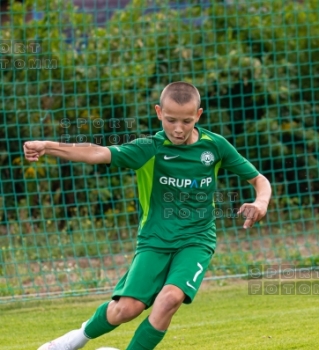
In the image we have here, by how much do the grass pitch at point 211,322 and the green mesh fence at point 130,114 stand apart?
0.77 m

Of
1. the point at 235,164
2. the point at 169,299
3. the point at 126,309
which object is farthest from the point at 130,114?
the point at 169,299

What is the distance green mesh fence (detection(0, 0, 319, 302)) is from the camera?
30.2ft

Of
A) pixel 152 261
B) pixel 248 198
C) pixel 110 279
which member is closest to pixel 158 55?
pixel 248 198

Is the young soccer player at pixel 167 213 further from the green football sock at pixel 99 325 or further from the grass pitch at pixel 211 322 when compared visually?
the grass pitch at pixel 211 322

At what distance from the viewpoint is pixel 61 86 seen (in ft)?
30.9

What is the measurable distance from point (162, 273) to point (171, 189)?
0.49 m

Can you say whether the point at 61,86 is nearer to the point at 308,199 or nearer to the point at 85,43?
the point at 85,43

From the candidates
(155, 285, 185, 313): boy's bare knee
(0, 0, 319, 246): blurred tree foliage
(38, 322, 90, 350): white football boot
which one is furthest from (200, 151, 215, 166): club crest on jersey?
(0, 0, 319, 246): blurred tree foliage

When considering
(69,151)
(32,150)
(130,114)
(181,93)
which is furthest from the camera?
(130,114)

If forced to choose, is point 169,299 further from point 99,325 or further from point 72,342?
point 72,342

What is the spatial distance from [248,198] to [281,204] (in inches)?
15.4

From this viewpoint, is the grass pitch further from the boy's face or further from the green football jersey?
the boy's face

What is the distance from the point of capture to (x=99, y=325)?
198 inches

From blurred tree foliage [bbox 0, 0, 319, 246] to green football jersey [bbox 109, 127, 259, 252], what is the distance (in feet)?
13.2
